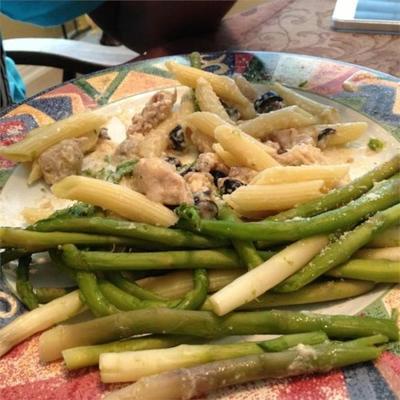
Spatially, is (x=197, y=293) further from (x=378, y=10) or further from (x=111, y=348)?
(x=378, y=10)

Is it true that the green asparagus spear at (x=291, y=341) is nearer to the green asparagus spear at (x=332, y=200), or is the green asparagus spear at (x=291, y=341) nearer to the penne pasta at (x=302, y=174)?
the green asparagus spear at (x=332, y=200)

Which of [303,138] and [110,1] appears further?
[110,1]

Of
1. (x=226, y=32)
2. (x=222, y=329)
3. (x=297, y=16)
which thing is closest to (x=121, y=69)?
(x=226, y=32)

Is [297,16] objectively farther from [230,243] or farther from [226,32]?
[230,243]

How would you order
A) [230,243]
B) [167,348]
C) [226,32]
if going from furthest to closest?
1. [226,32]
2. [230,243]
3. [167,348]

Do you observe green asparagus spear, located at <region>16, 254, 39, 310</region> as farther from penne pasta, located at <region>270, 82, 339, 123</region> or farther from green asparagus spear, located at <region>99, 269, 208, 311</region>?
penne pasta, located at <region>270, 82, 339, 123</region>

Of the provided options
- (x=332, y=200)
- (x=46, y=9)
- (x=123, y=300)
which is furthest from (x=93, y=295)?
(x=46, y=9)
